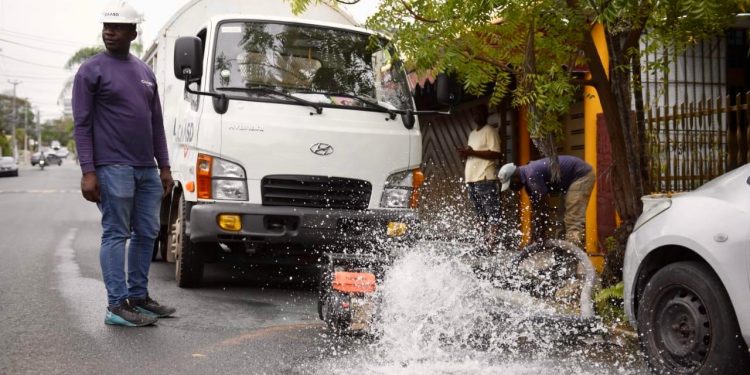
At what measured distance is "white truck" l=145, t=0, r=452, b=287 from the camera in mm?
7133

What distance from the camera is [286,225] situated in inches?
281

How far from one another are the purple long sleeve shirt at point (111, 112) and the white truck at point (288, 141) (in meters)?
1.01

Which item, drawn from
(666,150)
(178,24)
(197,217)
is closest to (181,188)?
(197,217)

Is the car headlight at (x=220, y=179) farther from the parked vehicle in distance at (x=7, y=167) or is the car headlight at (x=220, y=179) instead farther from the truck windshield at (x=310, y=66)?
the parked vehicle in distance at (x=7, y=167)

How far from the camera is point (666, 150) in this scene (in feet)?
27.5

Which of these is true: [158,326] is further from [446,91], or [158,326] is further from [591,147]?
[591,147]

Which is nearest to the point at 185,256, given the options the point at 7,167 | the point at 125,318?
the point at 125,318

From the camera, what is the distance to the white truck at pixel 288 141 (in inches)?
281

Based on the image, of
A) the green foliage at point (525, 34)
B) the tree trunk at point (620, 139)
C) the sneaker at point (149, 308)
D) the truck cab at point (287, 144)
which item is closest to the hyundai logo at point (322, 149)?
the truck cab at point (287, 144)

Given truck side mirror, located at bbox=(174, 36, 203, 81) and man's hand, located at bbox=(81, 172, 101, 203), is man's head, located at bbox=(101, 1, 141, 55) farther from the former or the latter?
truck side mirror, located at bbox=(174, 36, 203, 81)

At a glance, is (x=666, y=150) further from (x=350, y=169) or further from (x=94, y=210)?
(x=94, y=210)

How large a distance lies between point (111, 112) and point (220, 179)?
133cm

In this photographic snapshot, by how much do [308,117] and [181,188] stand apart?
1.47m

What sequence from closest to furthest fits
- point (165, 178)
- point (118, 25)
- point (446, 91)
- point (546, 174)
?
point (118, 25) < point (165, 178) < point (446, 91) < point (546, 174)
